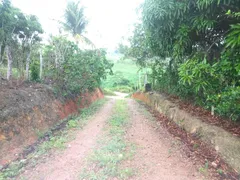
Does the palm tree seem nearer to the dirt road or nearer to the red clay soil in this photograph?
the dirt road

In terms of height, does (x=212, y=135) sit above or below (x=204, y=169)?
above

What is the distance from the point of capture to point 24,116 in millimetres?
4625

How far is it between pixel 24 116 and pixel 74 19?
1345 cm

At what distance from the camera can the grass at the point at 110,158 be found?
292cm

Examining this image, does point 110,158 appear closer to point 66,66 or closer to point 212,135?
point 212,135

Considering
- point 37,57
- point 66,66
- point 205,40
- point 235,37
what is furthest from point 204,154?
point 37,57

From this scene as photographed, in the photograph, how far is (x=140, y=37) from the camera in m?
9.11

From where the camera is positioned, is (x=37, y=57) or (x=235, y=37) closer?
(x=235, y=37)

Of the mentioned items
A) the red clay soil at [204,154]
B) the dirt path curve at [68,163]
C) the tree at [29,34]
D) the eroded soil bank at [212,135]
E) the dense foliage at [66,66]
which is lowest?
the dirt path curve at [68,163]

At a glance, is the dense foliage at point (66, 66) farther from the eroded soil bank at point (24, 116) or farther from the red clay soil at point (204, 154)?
the red clay soil at point (204, 154)

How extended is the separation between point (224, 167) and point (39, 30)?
7.46 metres

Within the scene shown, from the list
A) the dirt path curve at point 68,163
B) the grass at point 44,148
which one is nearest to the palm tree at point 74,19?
the grass at point 44,148

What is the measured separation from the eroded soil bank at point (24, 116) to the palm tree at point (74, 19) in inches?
415

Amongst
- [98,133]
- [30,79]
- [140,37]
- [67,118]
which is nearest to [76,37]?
[140,37]
